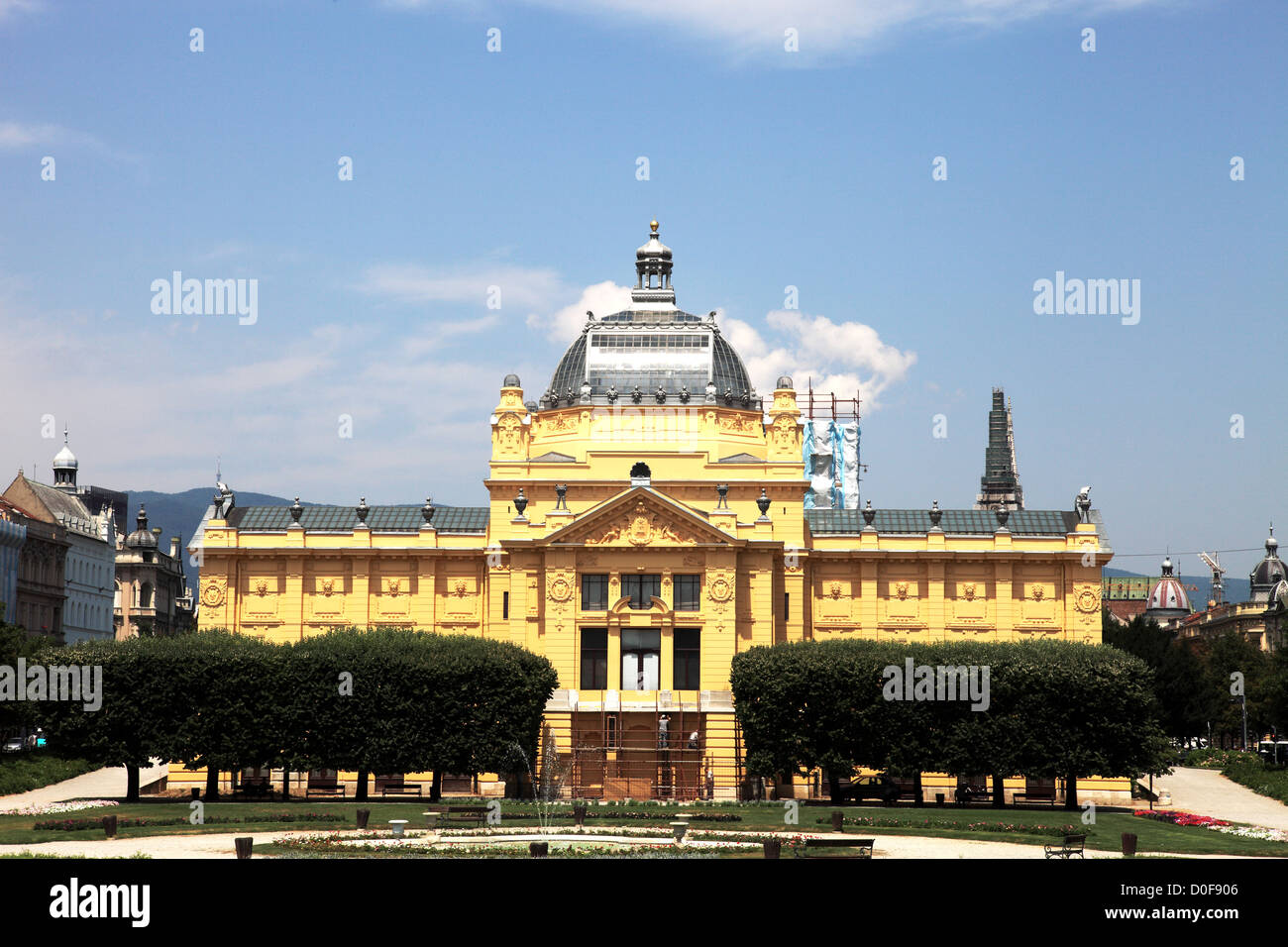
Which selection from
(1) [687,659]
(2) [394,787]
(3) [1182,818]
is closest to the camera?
(3) [1182,818]

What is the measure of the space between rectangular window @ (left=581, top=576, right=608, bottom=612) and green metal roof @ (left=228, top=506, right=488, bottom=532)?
11.4 meters

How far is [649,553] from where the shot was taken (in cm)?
9825

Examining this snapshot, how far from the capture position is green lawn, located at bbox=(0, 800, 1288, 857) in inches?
2515

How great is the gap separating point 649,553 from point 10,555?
67186 millimetres

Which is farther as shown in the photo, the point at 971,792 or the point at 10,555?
the point at 10,555

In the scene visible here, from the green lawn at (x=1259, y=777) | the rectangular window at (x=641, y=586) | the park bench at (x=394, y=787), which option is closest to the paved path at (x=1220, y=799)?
the green lawn at (x=1259, y=777)

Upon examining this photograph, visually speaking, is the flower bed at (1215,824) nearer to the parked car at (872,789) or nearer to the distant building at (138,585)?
the parked car at (872,789)

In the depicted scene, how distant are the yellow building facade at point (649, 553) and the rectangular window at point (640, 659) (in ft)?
0.32

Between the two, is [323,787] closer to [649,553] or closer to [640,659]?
[640,659]

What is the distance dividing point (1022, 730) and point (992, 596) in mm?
21443

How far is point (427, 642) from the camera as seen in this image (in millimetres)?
89938

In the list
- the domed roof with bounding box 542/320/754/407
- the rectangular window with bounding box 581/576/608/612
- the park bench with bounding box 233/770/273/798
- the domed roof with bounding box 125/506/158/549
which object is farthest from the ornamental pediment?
the domed roof with bounding box 125/506/158/549

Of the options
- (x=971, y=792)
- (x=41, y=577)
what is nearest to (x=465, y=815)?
(x=971, y=792)
